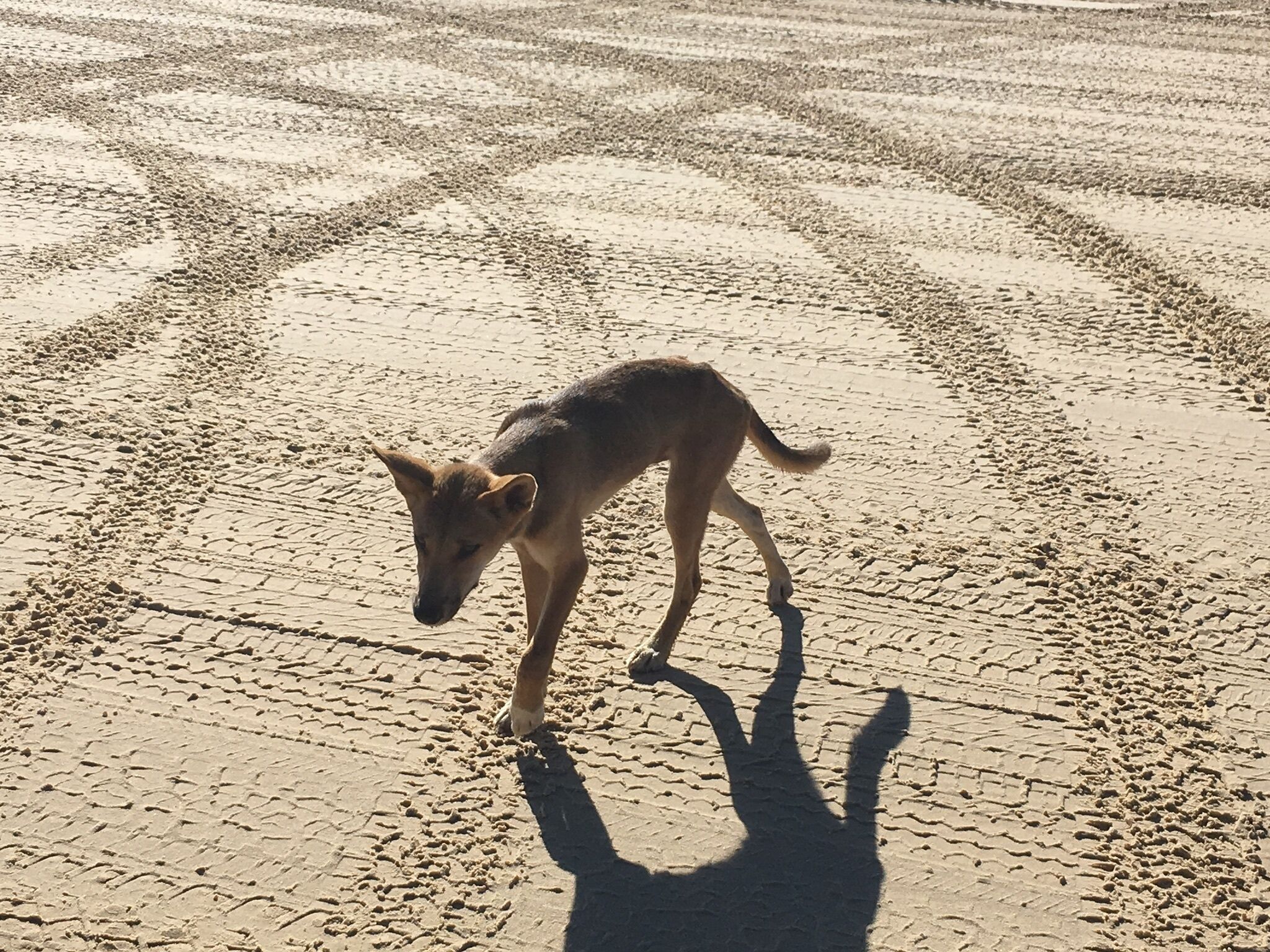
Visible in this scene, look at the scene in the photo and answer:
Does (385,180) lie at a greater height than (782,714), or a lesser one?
greater

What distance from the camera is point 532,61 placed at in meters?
13.2

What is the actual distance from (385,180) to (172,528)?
4742 millimetres

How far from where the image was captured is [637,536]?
569 cm

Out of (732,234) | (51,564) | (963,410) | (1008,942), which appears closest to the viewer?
(1008,942)

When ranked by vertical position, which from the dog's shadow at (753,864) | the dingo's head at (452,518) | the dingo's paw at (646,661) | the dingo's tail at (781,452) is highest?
the dingo's head at (452,518)

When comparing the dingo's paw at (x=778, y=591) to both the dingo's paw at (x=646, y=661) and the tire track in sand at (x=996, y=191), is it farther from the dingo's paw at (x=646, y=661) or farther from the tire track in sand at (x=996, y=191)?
the tire track in sand at (x=996, y=191)

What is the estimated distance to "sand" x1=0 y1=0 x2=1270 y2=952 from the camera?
3947 millimetres

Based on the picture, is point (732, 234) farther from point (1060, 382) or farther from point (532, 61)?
point (532, 61)

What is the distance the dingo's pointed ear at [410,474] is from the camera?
3.97m

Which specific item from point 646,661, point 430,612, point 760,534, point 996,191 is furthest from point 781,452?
point 996,191

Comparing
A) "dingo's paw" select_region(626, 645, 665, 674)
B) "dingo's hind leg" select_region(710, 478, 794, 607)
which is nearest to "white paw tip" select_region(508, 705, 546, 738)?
"dingo's paw" select_region(626, 645, 665, 674)

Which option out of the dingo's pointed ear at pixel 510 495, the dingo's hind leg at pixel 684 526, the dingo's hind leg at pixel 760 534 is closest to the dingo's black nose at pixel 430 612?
the dingo's pointed ear at pixel 510 495

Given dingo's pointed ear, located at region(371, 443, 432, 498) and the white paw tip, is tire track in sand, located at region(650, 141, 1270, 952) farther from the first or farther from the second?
dingo's pointed ear, located at region(371, 443, 432, 498)

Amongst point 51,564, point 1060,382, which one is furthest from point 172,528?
point 1060,382
